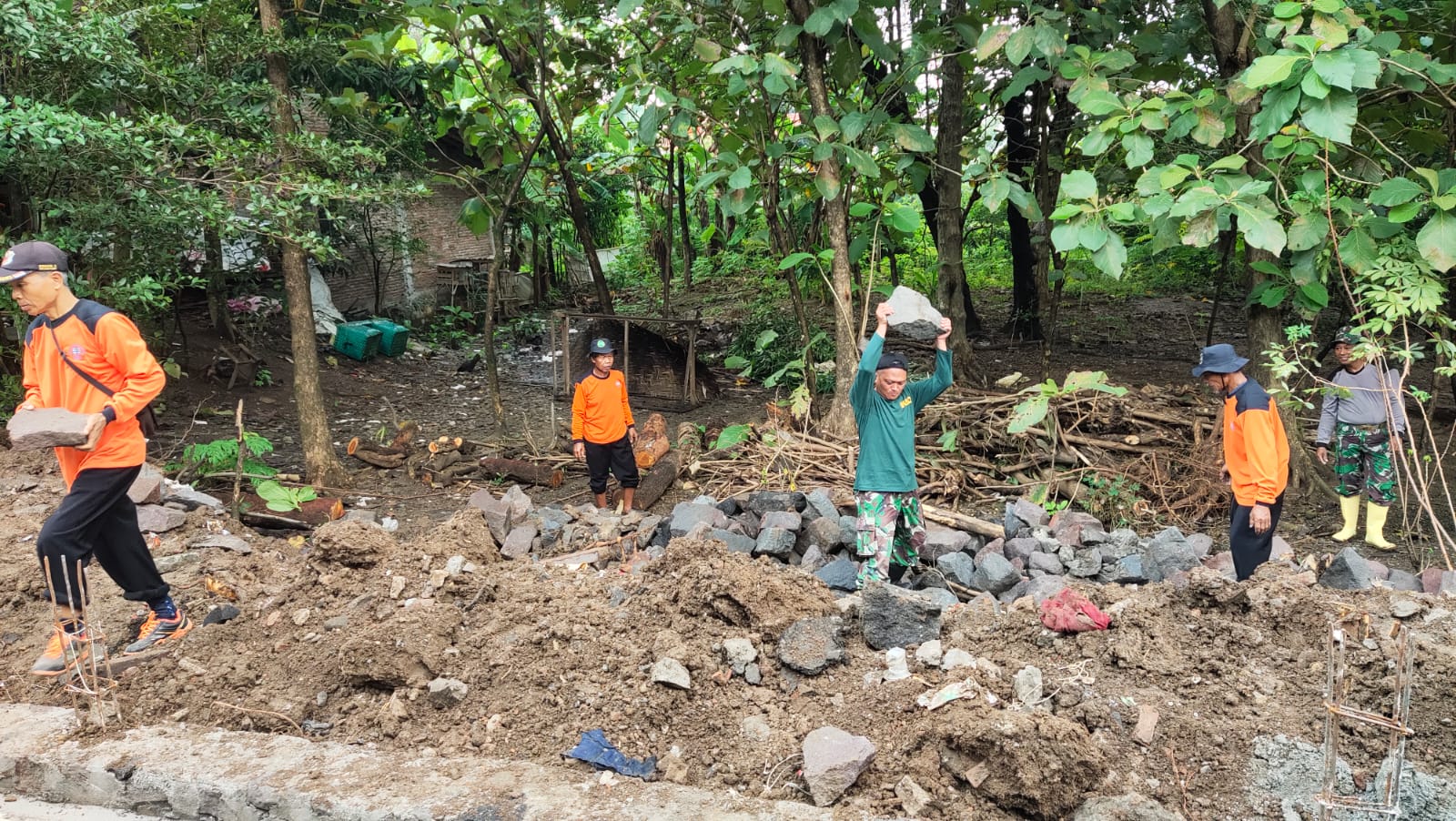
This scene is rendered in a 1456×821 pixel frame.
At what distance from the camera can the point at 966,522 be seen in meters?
6.16

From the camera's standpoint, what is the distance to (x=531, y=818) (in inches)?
114

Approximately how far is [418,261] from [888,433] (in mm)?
14901

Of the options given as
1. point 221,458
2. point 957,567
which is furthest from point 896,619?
point 221,458

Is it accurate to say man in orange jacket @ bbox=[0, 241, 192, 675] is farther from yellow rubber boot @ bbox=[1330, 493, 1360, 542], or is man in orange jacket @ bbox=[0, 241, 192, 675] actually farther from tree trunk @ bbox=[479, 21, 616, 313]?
yellow rubber boot @ bbox=[1330, 493, 1360, 542]

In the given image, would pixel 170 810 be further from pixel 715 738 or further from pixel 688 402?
pixel 688 402

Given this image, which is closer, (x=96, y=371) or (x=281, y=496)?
(x=96, y=371)

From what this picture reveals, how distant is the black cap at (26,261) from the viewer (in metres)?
3.70

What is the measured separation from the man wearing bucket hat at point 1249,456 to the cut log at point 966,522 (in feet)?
4.92

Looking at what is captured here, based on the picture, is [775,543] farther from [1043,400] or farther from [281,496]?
[281,496]

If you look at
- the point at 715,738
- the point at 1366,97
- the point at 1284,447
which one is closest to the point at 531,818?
the point at 715,738

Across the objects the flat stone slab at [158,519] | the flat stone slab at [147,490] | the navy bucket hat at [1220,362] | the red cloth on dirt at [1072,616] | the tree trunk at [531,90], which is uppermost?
the tree trunk at [531,90]

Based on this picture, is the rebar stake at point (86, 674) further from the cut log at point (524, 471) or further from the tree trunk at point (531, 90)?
the tree trunk at point (531, 90)

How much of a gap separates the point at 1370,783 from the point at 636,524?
14.6ft

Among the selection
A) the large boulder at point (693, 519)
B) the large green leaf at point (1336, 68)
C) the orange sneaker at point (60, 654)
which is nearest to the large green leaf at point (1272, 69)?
the large green leaf at point (1336, 68)
